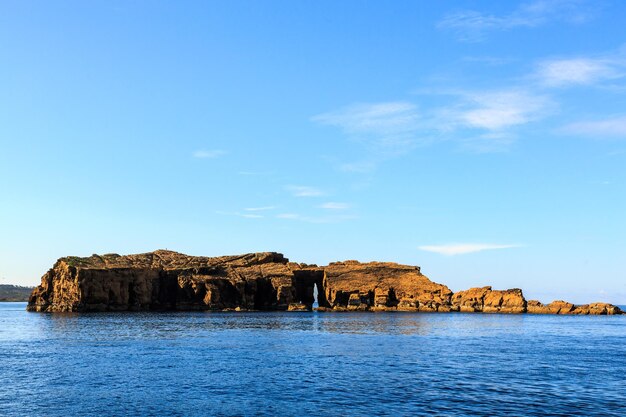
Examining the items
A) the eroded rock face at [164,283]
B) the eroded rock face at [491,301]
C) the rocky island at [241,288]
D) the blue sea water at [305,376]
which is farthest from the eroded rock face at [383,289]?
the blue sea water at [305,376]

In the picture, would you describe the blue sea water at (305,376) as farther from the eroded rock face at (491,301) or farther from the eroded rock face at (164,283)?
the eroded rock face at (491,301)

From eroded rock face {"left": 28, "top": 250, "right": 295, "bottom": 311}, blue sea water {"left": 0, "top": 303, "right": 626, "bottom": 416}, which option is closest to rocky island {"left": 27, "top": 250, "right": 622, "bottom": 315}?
eroded rock face {"left": 28, "top": 250, "right": 295, "bottom": 311}

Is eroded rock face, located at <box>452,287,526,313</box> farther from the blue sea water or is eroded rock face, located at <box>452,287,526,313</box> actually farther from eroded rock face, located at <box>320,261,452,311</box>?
the blue sea water

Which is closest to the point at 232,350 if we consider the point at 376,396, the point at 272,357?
the point at 272,357

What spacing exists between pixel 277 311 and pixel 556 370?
133650 mm

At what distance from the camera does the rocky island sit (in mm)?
163587

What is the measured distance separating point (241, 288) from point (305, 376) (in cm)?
13116

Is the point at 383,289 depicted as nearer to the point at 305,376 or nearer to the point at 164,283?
the point at 164,283

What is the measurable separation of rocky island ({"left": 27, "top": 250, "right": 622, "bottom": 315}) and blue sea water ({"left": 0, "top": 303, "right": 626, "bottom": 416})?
7702 centimetres

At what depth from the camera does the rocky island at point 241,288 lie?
164 meters

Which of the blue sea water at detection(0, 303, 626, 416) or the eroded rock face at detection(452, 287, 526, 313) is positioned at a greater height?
the eroded rock face at detection(452, 287, 526, 313)

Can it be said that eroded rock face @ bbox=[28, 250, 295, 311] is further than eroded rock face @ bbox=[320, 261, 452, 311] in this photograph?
No

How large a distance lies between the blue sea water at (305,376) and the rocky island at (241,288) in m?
77.0

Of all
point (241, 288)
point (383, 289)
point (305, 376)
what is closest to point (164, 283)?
point (241, 288)
